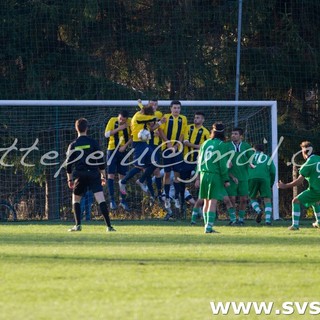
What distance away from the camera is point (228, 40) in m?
24.9

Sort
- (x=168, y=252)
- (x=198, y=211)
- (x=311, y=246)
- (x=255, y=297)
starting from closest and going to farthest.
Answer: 1. (x=255, y=297)
2. (x=168, y=252)
3. (x=311, y=246)
4. (x=198, y=211)

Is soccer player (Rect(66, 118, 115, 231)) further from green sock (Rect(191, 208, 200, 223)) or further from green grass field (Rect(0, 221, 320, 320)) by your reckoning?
green sock (Rect(191, 208, 200, 223))

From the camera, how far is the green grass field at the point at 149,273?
806cm

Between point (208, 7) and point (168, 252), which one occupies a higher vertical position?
point (208, 7)

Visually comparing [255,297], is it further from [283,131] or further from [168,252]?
[283,131]

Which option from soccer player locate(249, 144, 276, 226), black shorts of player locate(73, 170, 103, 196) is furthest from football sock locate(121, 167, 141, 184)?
black shorts of player locate(73, 170, 103, 196)

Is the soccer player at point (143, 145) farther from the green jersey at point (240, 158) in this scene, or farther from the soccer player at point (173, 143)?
the green jersey at point (240, 158)

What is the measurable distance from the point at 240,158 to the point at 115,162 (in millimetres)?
2668

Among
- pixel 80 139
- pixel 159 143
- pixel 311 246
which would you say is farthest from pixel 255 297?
pixel 159 143

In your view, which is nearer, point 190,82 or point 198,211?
point 198,211

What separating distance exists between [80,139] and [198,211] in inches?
154

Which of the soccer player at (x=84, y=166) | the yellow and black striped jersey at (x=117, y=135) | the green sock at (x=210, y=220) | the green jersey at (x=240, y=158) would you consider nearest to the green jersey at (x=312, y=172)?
the green sock at (x=210, y=220)

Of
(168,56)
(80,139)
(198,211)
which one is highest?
(168,56)

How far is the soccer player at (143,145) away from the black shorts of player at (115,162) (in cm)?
39
